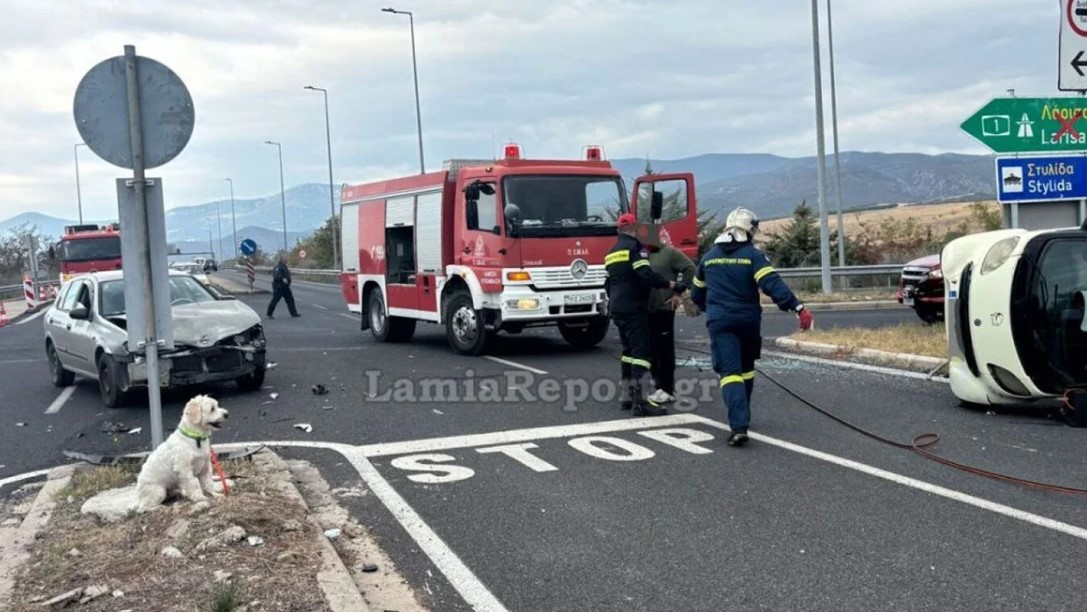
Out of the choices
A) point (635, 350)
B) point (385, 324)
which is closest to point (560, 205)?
point (385, 324)

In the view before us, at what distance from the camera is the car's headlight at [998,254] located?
794cm

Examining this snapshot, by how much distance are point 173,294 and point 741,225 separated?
7.44 meters

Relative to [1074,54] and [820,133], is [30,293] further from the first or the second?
[1074,54]

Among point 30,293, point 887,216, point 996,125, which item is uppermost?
point 887,216

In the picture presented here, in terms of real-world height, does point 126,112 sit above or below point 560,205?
above

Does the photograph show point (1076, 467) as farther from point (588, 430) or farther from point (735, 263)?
point (588, 430)

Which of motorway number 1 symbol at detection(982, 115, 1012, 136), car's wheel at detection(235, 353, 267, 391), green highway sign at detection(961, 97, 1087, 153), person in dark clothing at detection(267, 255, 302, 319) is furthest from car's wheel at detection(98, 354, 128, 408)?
person in dark clothing at detection(267, 255, 302, 319)

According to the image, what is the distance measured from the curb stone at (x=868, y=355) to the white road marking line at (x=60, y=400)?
9274mm

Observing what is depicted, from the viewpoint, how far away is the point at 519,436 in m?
7.97

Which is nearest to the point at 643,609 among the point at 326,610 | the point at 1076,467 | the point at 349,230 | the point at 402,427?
the point at 326,610

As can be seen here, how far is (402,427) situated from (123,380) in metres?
3.56

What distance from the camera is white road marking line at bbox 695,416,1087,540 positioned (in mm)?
5141

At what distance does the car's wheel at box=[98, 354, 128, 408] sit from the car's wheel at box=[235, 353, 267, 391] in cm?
131

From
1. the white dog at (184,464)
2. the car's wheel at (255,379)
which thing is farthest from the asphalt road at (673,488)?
the white dog at (184,464)
